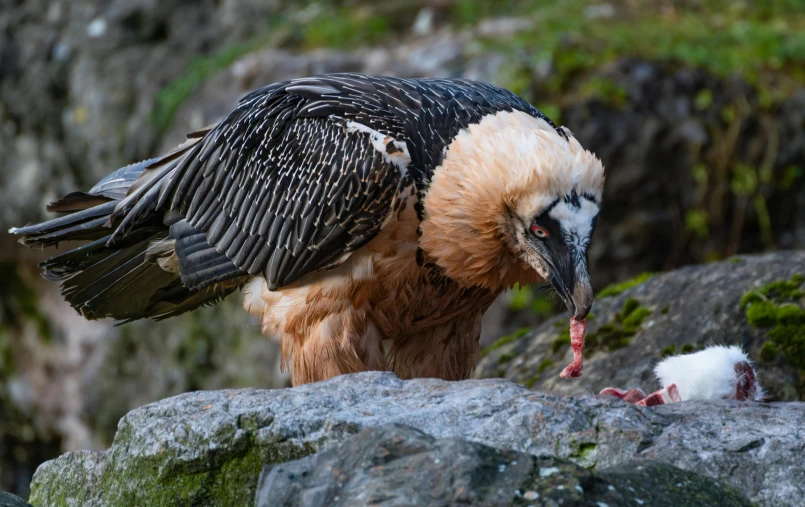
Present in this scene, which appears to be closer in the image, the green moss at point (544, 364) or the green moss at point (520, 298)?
the green moss at point (544, 364)

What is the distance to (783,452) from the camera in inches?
137

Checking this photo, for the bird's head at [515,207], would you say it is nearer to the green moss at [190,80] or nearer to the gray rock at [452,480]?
the gray rock at [452,480]

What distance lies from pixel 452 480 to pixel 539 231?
78.7 inches

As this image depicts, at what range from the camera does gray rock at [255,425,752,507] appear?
2.84 metres

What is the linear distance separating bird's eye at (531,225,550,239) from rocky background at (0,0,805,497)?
1515 millimetres

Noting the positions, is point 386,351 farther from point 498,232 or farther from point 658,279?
point 658,279

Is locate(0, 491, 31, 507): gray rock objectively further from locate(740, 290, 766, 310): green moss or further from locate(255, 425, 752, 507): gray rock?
locate(740, 290, 766, 310): green moss

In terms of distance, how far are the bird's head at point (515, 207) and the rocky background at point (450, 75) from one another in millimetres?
1335

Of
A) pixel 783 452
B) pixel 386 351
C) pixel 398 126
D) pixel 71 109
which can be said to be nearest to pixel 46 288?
pixel 71 109

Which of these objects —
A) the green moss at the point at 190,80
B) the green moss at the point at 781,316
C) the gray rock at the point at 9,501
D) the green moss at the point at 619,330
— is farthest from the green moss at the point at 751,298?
the green moss at the point at 190,80

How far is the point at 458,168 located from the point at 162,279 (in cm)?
218

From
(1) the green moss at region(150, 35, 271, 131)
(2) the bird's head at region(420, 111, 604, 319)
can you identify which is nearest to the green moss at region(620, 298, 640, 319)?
(2) the bird's head at region(420, 111, 604, 319)

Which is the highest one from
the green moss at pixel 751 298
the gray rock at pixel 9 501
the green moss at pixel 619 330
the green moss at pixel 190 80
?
the green moss at pixel 190 80

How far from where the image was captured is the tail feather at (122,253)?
595 cm
